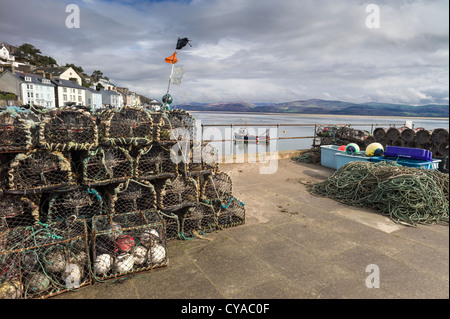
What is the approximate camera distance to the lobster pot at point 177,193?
15.2 ft

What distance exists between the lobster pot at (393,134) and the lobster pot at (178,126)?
9242mm

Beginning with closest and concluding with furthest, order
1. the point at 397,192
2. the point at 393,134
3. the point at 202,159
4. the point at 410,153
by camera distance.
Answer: the point at 202,159 → the point at 397,192 → the point at 410,153 → the point at 393,134

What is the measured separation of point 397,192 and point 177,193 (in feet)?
16.2

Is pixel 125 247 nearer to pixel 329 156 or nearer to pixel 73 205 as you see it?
pixel 73 205

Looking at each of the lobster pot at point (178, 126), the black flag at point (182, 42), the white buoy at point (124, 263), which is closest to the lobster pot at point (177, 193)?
the lobster pot at point (178, 126)

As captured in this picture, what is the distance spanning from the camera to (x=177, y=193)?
4.74 meters

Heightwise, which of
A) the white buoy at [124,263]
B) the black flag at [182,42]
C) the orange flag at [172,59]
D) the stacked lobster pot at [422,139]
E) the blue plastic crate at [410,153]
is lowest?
the white buoy at [124,263]

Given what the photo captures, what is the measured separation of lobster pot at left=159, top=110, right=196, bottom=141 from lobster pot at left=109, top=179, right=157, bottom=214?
0.91 meters

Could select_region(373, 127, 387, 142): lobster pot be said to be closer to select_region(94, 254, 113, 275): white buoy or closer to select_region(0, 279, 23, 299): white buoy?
select_region(94, 254, 113, 275): white buoy

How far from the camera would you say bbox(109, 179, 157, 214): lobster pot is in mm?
4328

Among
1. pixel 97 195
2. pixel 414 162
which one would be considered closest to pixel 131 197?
pixel 97 195

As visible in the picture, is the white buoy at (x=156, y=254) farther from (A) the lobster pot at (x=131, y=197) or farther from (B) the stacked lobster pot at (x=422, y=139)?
(B) the stacked lobster pot at (x=422, y=139)

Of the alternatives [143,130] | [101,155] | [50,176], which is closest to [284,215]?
[143,130]

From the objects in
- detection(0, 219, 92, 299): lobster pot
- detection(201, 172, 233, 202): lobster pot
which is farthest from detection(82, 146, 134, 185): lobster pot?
detection(201, 172, 233, 202): lobster pot
